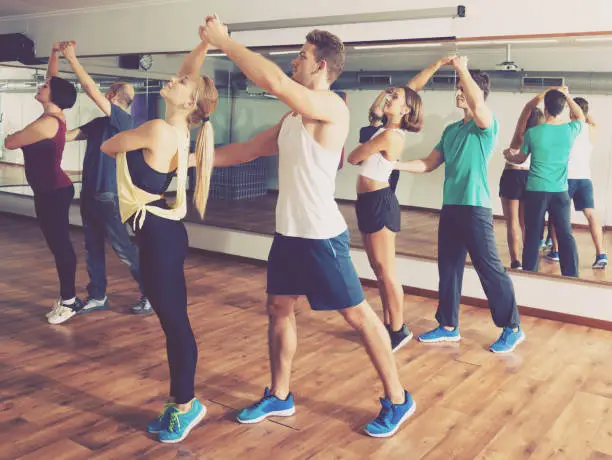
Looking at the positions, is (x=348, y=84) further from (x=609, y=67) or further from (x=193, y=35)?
(x=609, y=67)

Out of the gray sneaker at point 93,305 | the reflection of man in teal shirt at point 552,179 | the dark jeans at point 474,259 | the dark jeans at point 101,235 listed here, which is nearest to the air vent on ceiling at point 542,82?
the reflection of man in teal shirt at point 552,179

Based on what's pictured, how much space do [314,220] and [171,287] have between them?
63 cm

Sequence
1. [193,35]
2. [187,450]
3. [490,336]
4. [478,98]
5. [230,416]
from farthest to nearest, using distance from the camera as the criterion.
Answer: [193,35], [490,336], [478,98], [230,416], [187,450]

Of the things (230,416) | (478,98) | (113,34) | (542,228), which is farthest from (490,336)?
(113,34)

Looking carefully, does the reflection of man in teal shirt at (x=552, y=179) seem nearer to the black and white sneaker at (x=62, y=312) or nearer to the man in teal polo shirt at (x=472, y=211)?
the man in teal polo shirt at (x=472, y=211)

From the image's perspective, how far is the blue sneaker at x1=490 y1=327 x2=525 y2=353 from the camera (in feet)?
12.5

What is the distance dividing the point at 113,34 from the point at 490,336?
16.4 feet

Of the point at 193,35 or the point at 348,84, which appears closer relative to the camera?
the point at 348,84

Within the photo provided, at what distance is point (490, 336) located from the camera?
4.13m

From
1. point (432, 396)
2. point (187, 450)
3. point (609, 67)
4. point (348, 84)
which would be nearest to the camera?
point (187, 450)

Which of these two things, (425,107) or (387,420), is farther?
(425,107)

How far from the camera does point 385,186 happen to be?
11.8ft

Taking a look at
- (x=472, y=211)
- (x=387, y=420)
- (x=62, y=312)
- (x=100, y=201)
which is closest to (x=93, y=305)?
(x=62, y=312)

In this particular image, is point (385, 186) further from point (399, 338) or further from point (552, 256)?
point (552, 256)
